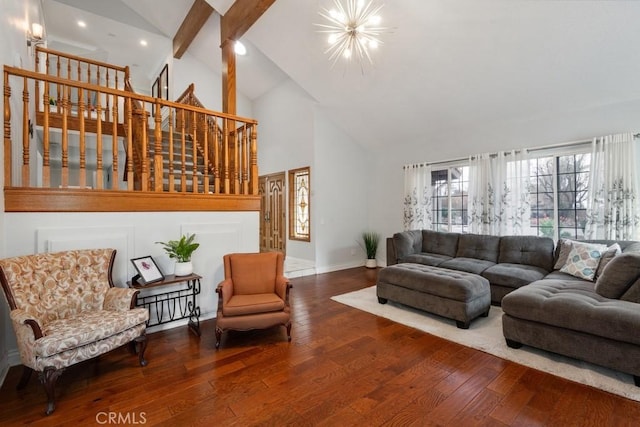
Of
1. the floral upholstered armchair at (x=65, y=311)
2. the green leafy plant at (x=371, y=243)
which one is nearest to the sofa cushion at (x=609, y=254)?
the green leafy plant at (x=371, y=243)

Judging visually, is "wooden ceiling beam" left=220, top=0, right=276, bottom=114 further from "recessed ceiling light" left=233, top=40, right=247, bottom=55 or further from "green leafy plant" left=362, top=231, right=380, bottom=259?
"green leafy plant" left=362, top=231, right=380, bottom=259

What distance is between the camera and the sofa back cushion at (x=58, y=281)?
230 cm

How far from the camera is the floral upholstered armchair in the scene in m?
2.02

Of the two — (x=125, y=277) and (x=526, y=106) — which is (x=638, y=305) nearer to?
(x=526, y=106)

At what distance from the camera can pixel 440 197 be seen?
6031 mm

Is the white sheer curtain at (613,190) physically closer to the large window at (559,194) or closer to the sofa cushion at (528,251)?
the large window at (559,194)

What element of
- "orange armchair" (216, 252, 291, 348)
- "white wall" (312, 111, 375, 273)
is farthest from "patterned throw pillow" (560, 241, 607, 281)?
"white wall" (312, 111, 375, 273)

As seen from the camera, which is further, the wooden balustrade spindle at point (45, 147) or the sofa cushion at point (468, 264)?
the sofa cushion at point (468, 264)

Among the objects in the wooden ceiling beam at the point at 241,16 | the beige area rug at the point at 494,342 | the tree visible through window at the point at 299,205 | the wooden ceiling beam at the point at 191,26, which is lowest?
the beige area rug at the point at 494,342

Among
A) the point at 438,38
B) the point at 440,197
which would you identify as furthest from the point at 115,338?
the point at 440,197

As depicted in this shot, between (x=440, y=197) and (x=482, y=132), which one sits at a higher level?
(x=482, y=132)

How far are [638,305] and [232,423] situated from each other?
3.26m

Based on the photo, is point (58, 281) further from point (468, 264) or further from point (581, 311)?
point (468, 264)

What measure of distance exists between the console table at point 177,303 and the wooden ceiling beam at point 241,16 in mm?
3825
